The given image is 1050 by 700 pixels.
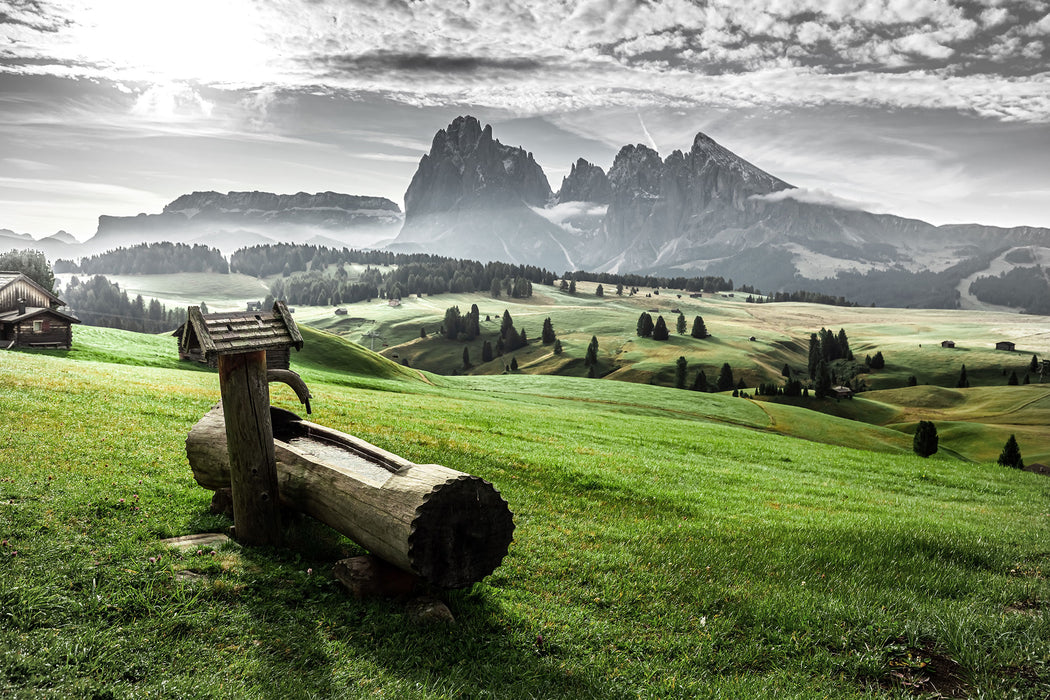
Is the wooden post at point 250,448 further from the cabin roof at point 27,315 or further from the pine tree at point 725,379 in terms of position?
the pine tree at point 725,379

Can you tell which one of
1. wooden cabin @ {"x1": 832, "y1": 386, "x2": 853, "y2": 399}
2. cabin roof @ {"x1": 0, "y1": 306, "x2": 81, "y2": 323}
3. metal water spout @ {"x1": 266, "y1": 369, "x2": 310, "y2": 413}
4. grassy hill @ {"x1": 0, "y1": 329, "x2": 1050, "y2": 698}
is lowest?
wooden cabin @ {"x1": 832, "y1": 386, "x2": 853, "y2": 399}

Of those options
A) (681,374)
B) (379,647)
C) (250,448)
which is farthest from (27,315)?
(681,374)

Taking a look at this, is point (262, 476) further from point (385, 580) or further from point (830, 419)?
point (830, 419)

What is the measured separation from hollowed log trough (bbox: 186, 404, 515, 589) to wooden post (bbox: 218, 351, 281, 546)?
22.6 inches

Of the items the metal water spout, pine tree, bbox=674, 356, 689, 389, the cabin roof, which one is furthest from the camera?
pine tree, bbox=674, 356, 689, 389

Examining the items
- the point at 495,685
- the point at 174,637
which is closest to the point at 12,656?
the point at 174,637

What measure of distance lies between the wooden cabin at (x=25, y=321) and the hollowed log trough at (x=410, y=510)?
65.3m

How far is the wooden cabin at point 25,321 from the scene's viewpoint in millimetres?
59656

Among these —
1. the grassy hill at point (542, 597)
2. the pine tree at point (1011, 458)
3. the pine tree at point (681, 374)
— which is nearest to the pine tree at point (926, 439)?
the pine tree at point (1011, 458)

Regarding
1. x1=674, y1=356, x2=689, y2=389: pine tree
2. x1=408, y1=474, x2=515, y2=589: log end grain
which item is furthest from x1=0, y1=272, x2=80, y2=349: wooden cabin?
x1=674, y1=356, x2=689, y2=389: pine tree

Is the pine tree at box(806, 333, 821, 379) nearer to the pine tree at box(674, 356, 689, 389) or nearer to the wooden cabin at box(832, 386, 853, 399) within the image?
the pine tree at box(674, 356, 689, 389)

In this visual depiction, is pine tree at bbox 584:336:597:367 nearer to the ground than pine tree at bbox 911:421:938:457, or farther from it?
nearer to the ground

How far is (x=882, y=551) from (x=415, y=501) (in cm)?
1090

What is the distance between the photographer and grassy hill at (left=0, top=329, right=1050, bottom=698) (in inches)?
279
